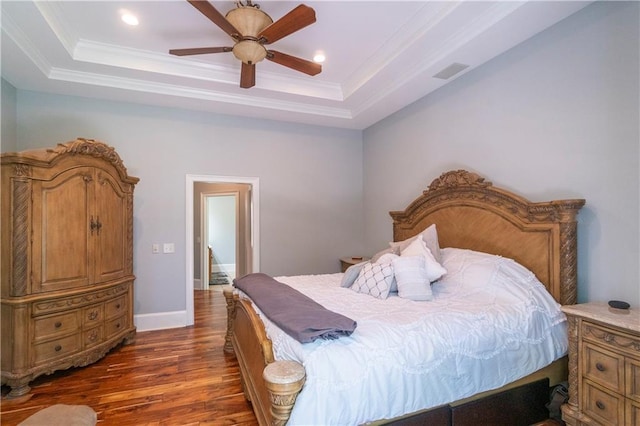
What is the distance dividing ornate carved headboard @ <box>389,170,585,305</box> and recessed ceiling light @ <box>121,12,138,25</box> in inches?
129

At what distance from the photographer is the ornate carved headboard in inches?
88.4

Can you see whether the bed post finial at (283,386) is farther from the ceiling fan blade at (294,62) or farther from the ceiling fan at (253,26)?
the ceiling fan blade at (294,62)

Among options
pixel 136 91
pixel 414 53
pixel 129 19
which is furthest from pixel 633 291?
pixel 136 91

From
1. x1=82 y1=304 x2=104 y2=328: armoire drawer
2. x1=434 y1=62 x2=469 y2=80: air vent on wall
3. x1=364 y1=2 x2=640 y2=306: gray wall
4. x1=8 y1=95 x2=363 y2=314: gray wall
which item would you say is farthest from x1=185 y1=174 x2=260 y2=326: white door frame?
x1=434 y1=62 x2=469 y2=80: air vent on wall

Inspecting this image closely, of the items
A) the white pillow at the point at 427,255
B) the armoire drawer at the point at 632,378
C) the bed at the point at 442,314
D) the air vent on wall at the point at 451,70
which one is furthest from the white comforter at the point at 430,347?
the air vent on wall at the point at 451,70

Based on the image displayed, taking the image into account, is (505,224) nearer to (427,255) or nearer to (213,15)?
(427,255)

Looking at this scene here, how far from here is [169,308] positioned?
411 centimetres

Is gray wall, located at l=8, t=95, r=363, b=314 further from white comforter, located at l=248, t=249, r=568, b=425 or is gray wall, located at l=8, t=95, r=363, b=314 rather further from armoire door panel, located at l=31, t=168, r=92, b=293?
white comforter, located at l=248, t=249, r=568, b=425

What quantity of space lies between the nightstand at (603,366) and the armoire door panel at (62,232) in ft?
13.0

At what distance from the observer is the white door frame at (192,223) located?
13.8 feet

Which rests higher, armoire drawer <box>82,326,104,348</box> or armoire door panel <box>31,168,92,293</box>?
armoire door panel <box>31,168,92,293</box>

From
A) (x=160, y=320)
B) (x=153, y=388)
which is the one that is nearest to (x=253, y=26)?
(x=153, y=388)

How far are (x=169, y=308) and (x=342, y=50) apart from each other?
3.82m

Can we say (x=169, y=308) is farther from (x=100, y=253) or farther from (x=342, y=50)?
(x=342, y=50)
